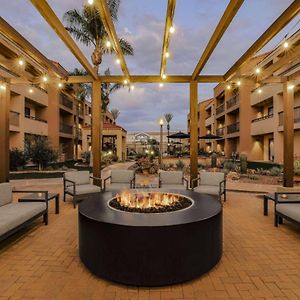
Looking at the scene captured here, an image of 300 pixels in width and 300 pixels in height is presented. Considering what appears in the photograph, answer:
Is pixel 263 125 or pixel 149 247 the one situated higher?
pixel 263 125

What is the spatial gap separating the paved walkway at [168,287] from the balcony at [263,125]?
1426cm

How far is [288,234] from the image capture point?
4602 mm

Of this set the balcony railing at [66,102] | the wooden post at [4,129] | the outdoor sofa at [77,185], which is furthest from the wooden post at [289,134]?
the balcony railing at [66,102]

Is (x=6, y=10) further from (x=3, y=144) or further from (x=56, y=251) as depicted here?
(x=56, y=251)

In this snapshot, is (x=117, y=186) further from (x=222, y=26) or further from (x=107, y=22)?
(x=222, y=26)

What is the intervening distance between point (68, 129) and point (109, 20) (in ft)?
77.3

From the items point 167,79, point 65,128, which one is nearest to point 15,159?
point 167,79

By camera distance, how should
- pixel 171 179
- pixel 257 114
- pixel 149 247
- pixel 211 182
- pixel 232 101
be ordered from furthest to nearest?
pixel 232 101 → pixel 257 114 → pixel 171 179 → pixel 211 182 → pixel 149 247

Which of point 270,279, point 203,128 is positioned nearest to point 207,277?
point 270,279

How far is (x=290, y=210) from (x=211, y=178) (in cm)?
292

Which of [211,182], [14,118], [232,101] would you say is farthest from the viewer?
[232,101]

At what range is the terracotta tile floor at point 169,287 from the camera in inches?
108

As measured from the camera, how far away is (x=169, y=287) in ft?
9.41

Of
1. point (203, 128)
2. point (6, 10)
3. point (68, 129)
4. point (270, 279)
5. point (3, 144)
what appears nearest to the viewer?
point (270, 279)
